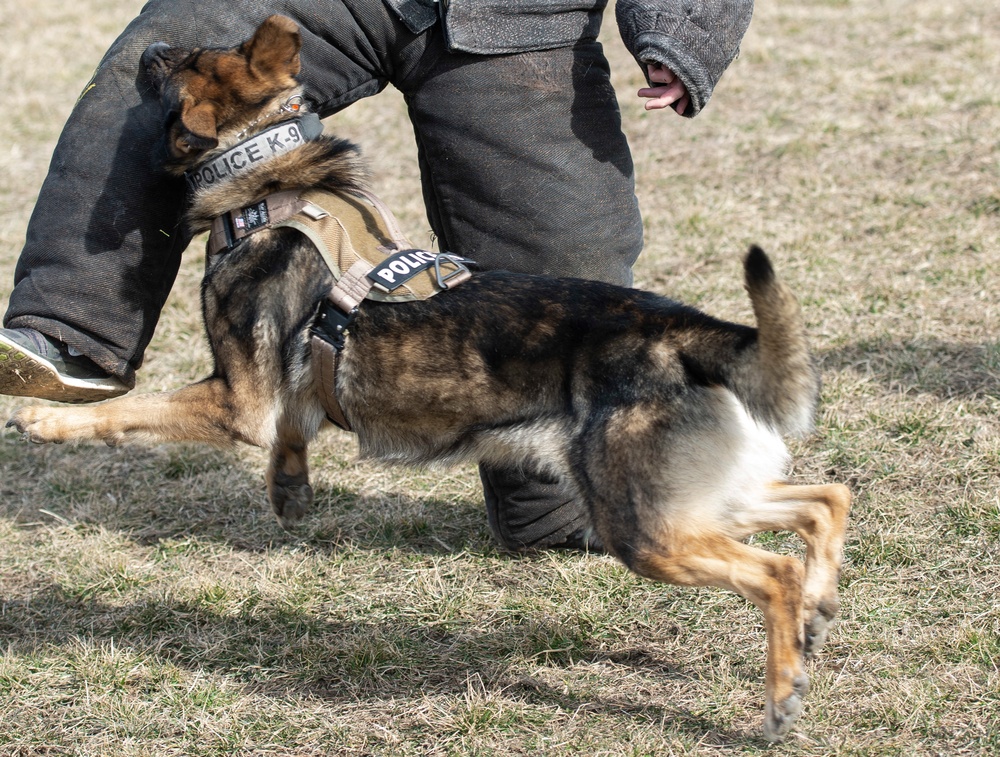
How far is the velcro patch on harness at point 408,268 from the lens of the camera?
9.45ft

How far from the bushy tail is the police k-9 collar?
1.42 m

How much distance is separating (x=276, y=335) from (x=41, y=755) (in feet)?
4.49

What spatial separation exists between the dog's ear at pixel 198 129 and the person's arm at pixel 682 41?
49.6 inches

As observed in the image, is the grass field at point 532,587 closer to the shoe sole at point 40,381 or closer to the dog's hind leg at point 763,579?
the dog's hind leg at point 763,579

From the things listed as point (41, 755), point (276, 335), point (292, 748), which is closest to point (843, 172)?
point (276, 335)

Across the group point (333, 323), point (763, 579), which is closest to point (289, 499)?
point (333, 323)

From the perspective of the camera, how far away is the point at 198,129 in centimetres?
297

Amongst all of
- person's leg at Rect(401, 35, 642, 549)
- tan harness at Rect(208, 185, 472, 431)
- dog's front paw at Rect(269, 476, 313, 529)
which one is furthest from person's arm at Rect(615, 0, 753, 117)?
dog's front paw at Rect(269, 476, 313, 529)

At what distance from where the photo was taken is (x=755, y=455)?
279 centimetres

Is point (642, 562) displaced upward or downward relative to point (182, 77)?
downward

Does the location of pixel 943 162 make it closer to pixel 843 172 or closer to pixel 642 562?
pixel 843 172

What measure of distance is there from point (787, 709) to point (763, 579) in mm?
349

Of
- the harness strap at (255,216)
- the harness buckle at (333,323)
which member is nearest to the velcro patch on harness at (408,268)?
the harness buckle at (333,323)

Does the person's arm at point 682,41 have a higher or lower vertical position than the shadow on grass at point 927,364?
higher
